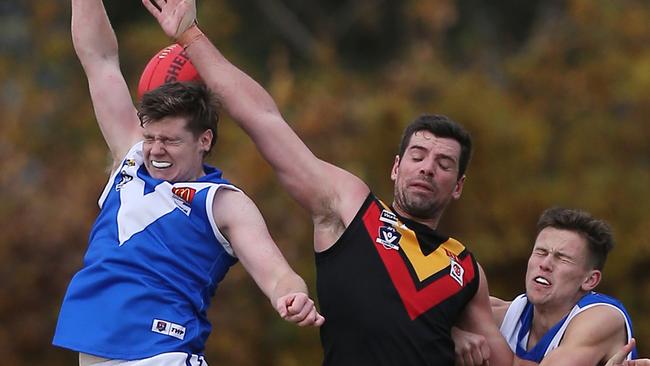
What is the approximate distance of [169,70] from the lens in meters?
6.21

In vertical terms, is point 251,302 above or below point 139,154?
below

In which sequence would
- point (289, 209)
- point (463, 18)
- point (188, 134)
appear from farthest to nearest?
point (463, 18), point (289, 209), point (188, 134)

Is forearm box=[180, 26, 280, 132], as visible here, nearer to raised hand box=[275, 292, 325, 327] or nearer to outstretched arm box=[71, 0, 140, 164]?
outstretched arm box=[71, 0, 140, 164]

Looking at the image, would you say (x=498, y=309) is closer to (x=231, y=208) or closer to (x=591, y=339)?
(x=591, y=339)

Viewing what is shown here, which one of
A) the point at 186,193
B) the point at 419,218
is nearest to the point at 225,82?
the point at 186,193

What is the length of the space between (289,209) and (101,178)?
2080 mm

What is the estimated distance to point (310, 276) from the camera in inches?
514

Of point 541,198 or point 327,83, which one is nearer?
point 541,198

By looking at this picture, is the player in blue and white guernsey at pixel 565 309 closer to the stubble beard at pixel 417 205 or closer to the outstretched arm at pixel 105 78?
the stubble beard at pixel 417 205

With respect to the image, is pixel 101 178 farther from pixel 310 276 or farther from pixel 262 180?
pixel 310 276

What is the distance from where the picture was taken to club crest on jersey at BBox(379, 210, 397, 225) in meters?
6.05

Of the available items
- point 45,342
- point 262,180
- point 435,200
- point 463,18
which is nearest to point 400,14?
point 463,18

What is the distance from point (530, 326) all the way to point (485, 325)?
36cm

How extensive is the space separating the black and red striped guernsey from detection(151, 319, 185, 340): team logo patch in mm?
755
